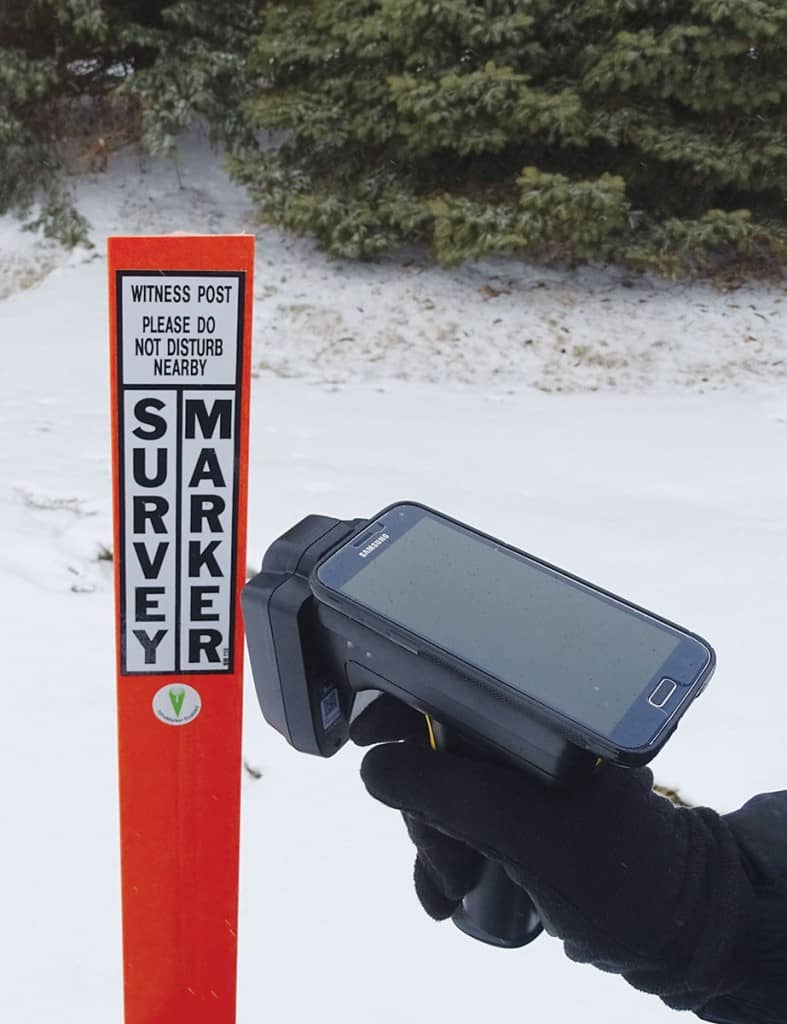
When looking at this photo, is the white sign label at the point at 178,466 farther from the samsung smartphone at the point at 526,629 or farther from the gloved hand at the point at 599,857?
the gloved hand at the point at 599,857

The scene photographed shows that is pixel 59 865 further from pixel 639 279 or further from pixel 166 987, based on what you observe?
pixel 639 279

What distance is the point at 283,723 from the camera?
121 centimetres

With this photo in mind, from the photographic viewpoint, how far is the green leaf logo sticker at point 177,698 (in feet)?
4.77

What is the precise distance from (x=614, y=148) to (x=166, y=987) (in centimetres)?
673

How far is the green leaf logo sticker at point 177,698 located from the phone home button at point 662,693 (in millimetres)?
747

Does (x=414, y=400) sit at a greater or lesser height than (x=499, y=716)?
lesser

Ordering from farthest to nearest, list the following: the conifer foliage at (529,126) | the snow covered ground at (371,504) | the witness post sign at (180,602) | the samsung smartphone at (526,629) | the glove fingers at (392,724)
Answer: the conifer foliage at (529,126) < the snow covered ground at (371,504) < the witness post sign at (180,602) < the glove fingers at (392,724) < the samsung smartphone at (526,629)

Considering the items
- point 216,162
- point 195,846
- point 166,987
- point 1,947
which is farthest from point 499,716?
point 216,162

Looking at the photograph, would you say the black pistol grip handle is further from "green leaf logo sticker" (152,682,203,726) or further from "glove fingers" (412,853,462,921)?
"green leaf logo sticker" (152,682,203,726)

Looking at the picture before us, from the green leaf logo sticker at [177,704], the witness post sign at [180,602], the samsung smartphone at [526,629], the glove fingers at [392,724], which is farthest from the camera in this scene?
the green leaf logo sticker at [177,704]

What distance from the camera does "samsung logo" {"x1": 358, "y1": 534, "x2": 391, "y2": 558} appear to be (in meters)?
1.19

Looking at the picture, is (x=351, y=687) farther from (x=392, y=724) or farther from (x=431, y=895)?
(x=431, y=895)

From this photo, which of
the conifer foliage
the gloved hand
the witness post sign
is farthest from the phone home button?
the conifer foliage

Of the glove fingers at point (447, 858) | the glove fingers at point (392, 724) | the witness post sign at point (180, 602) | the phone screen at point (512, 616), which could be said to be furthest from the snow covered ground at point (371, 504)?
the phone screen at point (512, 616)
